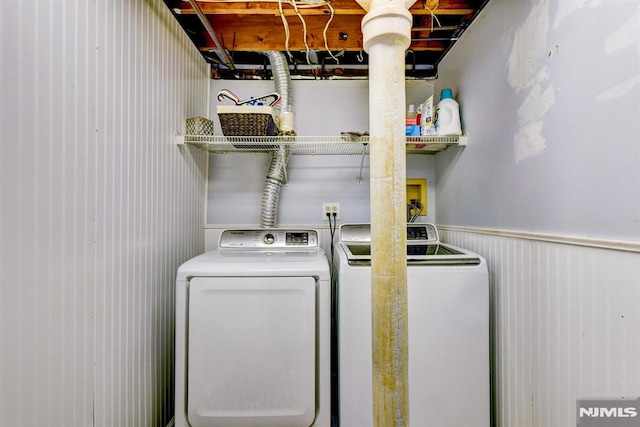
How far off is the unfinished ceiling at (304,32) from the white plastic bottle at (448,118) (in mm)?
457

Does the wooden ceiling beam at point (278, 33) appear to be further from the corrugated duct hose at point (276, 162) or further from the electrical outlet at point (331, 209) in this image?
the electrical outlet at point (331, 209)

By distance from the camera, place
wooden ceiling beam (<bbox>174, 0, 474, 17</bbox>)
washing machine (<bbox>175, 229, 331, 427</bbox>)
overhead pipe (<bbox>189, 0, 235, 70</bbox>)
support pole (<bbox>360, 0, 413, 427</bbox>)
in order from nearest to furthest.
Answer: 1. support pole (<bbox>360, 0, 413, 427</bbox>)
2. washing machine (<bbox>175, 229, 331, 427</bbox>)
3. overhead pipe (<bbox>189, 0, 235, 70</bbox>)
4. wooden ceiling beam (<bbox>174, 0, 474, 17</bbox>)

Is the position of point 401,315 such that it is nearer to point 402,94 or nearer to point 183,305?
point 402,94

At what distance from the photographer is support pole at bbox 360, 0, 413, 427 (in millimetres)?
1017

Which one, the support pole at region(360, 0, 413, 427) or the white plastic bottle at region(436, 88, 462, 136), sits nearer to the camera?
the support pole at region(360, 0, 413, 427)

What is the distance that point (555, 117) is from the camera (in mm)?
1042

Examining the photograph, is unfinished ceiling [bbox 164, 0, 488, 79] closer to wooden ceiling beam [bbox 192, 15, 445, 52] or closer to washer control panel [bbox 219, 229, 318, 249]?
wooden ceiling beam [bbox 192, 15, 445, 52]

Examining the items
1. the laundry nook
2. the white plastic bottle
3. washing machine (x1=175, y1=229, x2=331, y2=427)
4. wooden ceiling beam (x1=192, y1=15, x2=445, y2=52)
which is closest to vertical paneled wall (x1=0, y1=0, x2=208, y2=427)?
the laundry nook

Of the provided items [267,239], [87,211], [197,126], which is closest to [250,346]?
[267,239]

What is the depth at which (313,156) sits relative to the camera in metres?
2.28

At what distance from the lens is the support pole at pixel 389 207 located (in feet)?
3.34

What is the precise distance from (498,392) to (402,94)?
1.45 meters

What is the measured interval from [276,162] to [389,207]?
128 centimetres

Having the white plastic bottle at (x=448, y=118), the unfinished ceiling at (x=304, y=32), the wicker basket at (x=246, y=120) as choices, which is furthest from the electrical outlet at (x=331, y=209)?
the unfinished ceiling at (x=304, y=32)
